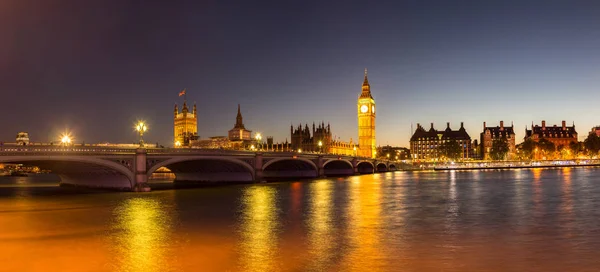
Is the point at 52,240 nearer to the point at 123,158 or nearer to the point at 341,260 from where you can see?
the point at 341,260

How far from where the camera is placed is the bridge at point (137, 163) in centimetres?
4544

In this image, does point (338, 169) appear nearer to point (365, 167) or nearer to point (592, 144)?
point (365, 167)

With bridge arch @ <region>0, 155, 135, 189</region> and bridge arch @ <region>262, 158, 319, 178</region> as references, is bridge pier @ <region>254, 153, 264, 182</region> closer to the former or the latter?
bridge arch @ <region>262, 158, 319, 178</region>

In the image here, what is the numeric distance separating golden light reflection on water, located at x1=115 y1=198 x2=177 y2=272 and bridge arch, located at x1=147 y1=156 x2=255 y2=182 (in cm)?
3038

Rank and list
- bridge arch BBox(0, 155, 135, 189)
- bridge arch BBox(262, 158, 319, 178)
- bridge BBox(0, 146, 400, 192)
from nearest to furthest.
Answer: bridge arch BBox(0, 155, 135, 189)
bridge BBox(0, 146, 400, 192)
bridge arch BBox(262, 158, 319, 178)

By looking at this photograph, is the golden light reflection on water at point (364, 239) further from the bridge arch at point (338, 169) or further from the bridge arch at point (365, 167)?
the bridge arch at point (365, 167)

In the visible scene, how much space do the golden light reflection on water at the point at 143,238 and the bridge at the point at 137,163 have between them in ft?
40.6

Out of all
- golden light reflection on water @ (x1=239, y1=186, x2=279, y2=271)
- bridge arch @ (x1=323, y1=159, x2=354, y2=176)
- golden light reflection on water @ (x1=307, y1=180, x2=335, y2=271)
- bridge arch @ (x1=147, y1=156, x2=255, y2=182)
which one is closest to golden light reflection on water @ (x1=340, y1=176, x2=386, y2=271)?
golden light reflection on water @ (x1=307, y1=180, x2=335, y2=271)

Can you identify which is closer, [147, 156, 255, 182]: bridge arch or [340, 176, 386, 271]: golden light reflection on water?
[340, 176, 386, 271]: golden light reflection on water

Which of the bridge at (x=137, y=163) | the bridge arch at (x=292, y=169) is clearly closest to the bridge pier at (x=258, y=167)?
the bridge at (x=137, y=163)

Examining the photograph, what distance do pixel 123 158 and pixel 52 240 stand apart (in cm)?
2984

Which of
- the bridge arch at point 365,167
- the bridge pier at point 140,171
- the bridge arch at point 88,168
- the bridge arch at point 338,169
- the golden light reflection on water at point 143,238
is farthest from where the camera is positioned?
the bridge arch at point 365,167

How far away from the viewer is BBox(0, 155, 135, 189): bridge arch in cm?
4478

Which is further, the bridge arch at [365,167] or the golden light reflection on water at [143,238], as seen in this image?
the bridge arch at [365,167]
